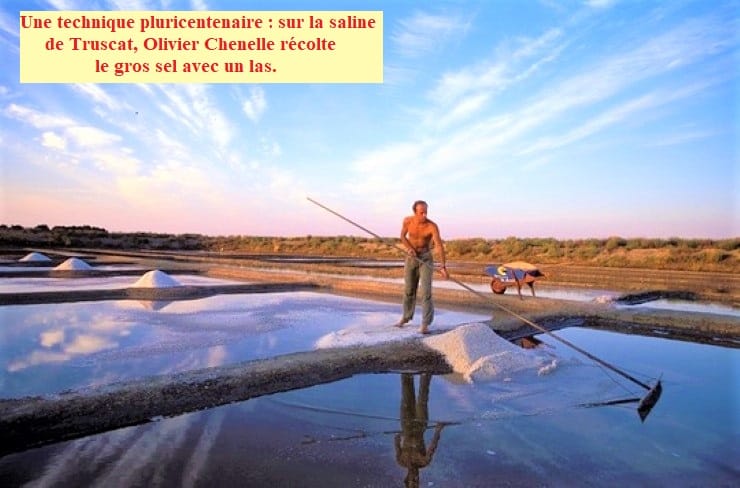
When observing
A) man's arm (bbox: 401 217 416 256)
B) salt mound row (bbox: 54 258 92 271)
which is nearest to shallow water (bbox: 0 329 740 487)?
man's arm (bbox: 401 217 416 256)

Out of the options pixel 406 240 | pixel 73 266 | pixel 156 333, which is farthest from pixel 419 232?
pixel 73 266

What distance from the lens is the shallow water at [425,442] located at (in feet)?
6.65

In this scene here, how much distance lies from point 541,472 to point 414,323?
10.0ft

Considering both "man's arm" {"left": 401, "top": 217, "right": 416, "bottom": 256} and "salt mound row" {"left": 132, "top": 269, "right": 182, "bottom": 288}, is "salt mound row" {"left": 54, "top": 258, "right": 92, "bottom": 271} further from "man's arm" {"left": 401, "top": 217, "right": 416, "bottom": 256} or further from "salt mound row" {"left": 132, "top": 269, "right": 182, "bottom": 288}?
"man's arm" {"left": 401, "top": 217, "right": 416, "bottom": 256}

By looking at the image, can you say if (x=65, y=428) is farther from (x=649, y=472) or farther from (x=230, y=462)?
(x=649, y=472)

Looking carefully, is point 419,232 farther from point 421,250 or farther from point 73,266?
point 73,266

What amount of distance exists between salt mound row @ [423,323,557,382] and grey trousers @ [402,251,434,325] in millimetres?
489

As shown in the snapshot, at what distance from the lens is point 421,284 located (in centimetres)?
465

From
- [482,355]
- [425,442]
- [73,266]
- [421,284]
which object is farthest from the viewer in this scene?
[73,266]

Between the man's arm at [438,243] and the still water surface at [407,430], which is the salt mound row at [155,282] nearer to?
the still water surface at [407,430]

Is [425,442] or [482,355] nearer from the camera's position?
[425,442]

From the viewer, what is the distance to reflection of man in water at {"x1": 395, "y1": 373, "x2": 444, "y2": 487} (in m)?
2.14

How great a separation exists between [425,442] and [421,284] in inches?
91.8

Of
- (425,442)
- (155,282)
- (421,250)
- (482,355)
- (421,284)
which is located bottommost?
(425,442)
